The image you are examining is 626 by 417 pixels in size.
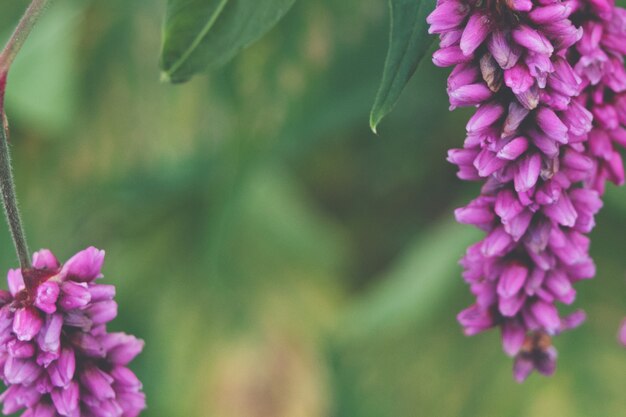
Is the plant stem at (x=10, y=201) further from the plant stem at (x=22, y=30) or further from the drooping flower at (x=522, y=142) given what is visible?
the drooping flower at (x=522, y=142)

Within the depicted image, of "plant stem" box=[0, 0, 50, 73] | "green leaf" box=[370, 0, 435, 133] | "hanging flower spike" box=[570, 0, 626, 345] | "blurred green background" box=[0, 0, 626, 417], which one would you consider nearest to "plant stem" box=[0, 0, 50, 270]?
"plant stem" box=[0, 0, 50, 73]

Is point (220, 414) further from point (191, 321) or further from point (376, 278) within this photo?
point (376, 278)

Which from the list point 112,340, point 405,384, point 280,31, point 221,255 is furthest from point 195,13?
point 405,384

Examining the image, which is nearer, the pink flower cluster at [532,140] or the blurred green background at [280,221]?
the pink flower cluster at [532,140]

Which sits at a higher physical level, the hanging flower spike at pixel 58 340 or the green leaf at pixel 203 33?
the green leaf at pixel 203 33

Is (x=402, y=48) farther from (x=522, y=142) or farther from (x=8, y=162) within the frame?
(x=8, y=162)

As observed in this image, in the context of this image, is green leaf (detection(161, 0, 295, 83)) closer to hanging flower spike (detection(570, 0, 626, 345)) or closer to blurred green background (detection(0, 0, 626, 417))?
hanging flower spike (detection(570, 0, 626, 345))

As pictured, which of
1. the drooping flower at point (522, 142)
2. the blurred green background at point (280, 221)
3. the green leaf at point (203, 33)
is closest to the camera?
the drooping flower at point (522, 142)

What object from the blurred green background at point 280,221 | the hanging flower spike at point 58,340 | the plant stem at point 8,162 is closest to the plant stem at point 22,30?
the plant stem at point 8,162
